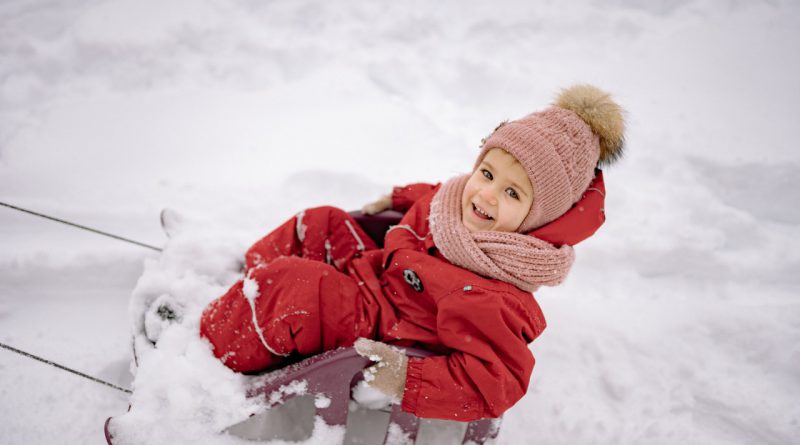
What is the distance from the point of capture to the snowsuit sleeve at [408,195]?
1.86 meters

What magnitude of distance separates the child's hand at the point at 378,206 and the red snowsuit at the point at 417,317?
240 mm

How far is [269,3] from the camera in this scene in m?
3.42

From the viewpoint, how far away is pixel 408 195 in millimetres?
1864

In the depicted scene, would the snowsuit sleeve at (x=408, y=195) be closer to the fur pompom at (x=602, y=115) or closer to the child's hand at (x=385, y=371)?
the fur pompom at (x=602, y=115)

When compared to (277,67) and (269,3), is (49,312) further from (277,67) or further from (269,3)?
(269,3)

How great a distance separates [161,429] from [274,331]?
1.15ft

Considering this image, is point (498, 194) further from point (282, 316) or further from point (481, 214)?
point (282, 316)

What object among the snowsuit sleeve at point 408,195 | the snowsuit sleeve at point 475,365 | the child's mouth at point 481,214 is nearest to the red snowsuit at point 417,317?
the snowsuit sleeve at point 475,365

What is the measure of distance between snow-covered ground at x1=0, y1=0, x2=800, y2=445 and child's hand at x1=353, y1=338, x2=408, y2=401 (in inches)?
20.3

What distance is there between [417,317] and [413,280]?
11 centimetres

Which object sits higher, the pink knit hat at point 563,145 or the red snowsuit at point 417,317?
the pink knit hat at point 563,145

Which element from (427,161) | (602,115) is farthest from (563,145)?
(427,161)

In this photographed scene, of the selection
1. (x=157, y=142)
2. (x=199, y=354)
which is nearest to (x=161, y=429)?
(x=199, y=354)

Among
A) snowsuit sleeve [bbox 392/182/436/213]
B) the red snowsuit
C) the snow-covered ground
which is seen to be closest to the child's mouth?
the red snowsuit
